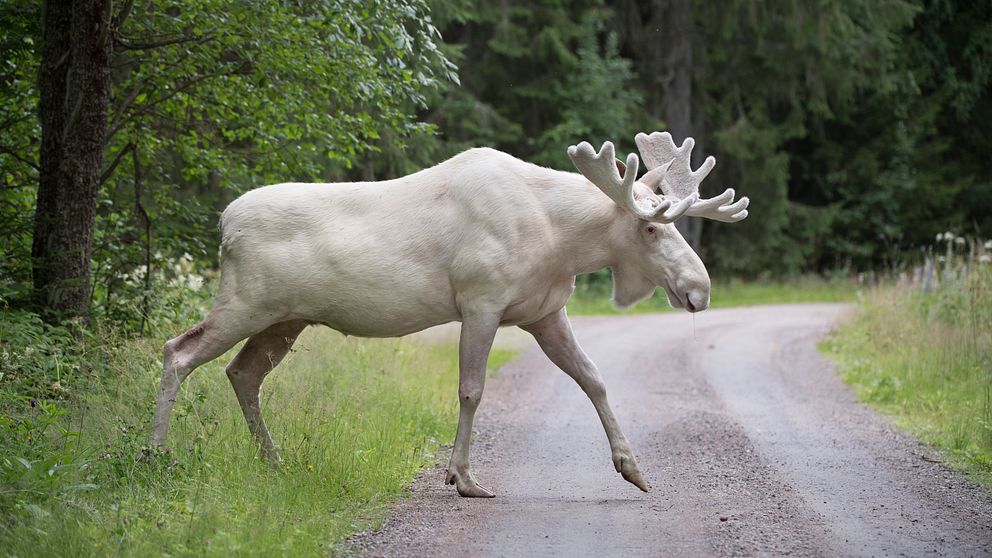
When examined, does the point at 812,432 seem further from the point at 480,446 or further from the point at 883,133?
the point at 883,133

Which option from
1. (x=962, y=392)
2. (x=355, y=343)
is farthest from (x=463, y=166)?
(x=962, y=392)

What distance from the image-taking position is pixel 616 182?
Answer: 260 inches

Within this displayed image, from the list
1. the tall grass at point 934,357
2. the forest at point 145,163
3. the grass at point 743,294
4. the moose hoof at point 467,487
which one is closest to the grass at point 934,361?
the tall grass at point 934,357

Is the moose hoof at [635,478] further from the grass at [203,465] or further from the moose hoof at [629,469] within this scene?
the grass at [203,465]

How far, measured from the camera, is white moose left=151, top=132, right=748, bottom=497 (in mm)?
6633

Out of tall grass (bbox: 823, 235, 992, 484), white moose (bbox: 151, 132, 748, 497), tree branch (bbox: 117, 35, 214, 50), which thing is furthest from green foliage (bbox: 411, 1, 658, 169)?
white moose (bbox: 151, 132, 748, 497)

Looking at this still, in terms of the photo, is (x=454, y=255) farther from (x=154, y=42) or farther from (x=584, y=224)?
(x=154, y=42)

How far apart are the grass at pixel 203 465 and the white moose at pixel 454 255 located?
42 centimetres

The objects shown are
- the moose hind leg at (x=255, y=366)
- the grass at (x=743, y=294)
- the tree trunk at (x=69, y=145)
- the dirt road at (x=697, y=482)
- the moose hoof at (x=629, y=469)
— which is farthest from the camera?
the grass at (x=743, y=294)

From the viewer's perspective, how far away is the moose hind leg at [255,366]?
23.1 feet

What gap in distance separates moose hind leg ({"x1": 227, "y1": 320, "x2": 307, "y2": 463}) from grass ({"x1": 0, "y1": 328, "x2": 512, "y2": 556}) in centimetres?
14

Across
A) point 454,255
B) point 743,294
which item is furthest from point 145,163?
point 743,294

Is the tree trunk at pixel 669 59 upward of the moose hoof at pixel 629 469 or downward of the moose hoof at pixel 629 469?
upward

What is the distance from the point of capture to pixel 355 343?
11.3m
